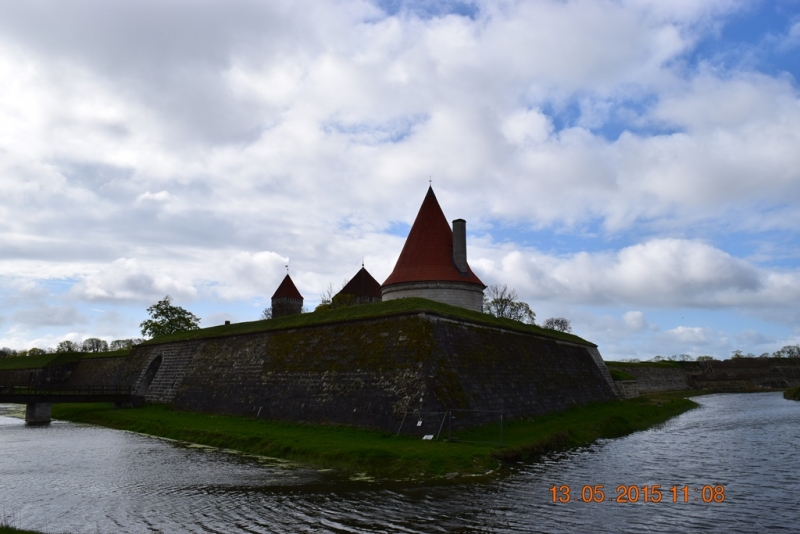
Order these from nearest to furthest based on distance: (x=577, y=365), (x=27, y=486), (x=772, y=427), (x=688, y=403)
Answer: (x=27, y=486) → (x=772, y=427) → (x=577, y=365) → (x=688, y=403)

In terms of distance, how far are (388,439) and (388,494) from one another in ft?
17.5

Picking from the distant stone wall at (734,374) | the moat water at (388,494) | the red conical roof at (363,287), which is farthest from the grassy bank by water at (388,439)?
the distant stone wall at (734,374)

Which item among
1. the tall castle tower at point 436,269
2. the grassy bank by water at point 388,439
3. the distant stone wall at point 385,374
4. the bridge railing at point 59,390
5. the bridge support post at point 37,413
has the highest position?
the tall castle tower at point 436,269

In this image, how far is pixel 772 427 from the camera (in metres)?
24.1

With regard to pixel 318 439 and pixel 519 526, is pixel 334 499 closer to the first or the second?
pixel 519 526

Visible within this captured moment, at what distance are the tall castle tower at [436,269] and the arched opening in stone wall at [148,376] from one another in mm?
17767

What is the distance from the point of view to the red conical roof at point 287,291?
60.3m

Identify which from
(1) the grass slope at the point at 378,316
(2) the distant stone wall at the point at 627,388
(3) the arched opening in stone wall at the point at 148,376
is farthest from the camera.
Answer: (2) the distant stone wall at the point at 627,388

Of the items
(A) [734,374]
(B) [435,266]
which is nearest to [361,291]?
(B) [435,266]

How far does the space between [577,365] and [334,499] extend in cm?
2489

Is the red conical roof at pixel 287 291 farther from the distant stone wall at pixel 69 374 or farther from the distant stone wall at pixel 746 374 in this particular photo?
the distant stone wall at pixel 746 374

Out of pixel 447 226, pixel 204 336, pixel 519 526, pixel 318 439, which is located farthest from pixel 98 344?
pixel 519 526

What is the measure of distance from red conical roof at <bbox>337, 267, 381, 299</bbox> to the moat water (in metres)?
34.4

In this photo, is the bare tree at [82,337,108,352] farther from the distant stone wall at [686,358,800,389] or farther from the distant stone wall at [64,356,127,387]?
the distant stone wall at [686,358,800,389]
